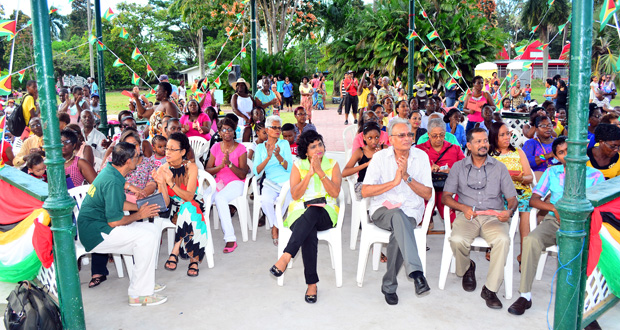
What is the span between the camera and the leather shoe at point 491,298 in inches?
156

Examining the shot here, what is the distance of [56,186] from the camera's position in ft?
10.3

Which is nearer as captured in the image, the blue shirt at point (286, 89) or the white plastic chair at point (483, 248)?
the white plastic chair at point (483, 248)

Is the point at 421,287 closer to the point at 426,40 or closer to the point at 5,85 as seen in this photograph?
the point at 5,85

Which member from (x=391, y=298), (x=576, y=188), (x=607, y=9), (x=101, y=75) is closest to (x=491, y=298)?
(x=391, y=298)

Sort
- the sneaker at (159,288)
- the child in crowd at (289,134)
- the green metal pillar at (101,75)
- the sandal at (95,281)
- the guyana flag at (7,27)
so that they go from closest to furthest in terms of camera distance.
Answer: the guyana flag at (7,27), the sneaker at (159,288), the sandal at (95,281), the child in crowd at (289,134), the green metal pillar at (101,75)

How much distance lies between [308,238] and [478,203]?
59.1 inches

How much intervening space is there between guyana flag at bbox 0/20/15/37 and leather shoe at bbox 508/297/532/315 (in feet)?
12.9

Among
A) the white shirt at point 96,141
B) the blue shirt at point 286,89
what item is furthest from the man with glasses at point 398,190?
the blue shirt at point 286,89

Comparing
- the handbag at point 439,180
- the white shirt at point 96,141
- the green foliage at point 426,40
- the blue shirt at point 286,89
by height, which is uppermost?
the green foliage at point 426,40

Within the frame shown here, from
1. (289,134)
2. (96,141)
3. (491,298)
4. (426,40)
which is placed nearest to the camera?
(491,298)

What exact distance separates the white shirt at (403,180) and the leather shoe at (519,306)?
1035 mm

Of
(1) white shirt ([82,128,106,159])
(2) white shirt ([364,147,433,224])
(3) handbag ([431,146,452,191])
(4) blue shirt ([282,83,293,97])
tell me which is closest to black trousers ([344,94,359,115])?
(4) blue shirt ([282,83,293,97])

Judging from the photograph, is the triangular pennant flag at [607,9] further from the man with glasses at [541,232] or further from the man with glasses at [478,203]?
the man with glasses at [478,203]

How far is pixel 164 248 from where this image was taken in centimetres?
554
